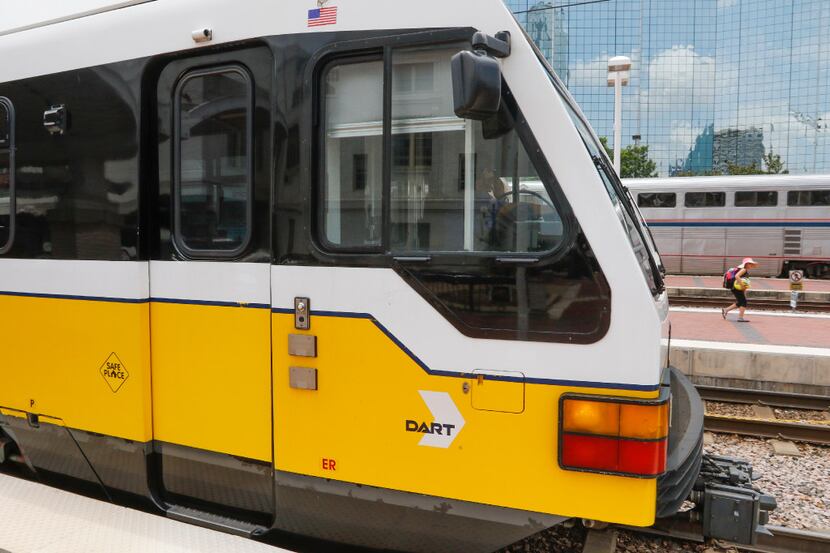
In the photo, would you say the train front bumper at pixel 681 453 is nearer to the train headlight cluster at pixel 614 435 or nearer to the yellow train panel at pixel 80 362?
the train headlight cluster at pixel 614 435

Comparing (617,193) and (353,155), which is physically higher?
(353,155)

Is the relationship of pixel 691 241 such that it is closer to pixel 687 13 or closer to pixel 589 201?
pixel 589 201

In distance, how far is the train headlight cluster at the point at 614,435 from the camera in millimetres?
2584

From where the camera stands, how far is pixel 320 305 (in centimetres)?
303

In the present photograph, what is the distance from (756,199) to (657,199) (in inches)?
122

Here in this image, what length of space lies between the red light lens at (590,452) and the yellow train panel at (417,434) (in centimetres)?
6

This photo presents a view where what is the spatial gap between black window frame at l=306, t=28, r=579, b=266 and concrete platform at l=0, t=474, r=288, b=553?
1372 millimetres

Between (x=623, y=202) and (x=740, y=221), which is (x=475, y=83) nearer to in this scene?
(x=623, y=202)

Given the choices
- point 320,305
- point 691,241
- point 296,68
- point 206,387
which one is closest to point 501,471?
point 320,305

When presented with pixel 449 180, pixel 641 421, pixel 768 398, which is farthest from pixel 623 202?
pixel 768 398

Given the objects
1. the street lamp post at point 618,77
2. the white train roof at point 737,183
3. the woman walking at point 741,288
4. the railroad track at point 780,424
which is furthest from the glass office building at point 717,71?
the railroad track at point 780,424

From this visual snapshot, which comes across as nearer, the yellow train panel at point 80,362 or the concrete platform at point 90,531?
the concrete platform at point 90,531

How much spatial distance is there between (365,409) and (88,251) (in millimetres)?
1924

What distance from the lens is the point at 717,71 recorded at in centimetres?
7375
